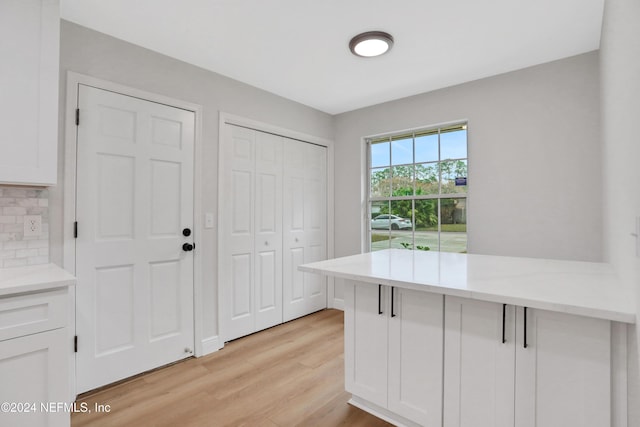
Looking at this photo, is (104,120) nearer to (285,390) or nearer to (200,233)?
Result: (200,233)

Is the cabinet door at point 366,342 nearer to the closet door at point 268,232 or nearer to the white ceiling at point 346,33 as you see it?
the closet door at point 268,232

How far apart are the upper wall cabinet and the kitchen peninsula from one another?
152 cm

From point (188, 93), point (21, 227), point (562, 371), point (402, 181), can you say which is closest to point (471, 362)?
point (562, 371)

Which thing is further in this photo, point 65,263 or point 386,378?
point 65,263

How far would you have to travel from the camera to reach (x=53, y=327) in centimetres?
143

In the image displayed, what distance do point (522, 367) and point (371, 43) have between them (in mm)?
2144

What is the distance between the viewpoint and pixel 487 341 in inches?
54.3

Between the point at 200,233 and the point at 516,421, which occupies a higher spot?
the point at 200,233

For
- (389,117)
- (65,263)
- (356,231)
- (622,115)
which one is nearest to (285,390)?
(65,263)

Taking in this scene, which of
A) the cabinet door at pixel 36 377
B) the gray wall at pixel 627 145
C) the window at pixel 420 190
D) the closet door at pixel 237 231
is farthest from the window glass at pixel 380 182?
the cabinet door at pixel 36 377

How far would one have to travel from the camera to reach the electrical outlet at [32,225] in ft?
6.06

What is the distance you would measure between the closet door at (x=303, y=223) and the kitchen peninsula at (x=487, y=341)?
1666mm

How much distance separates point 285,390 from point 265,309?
120cm

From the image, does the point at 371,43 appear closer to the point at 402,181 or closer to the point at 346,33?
the point at 346,33
